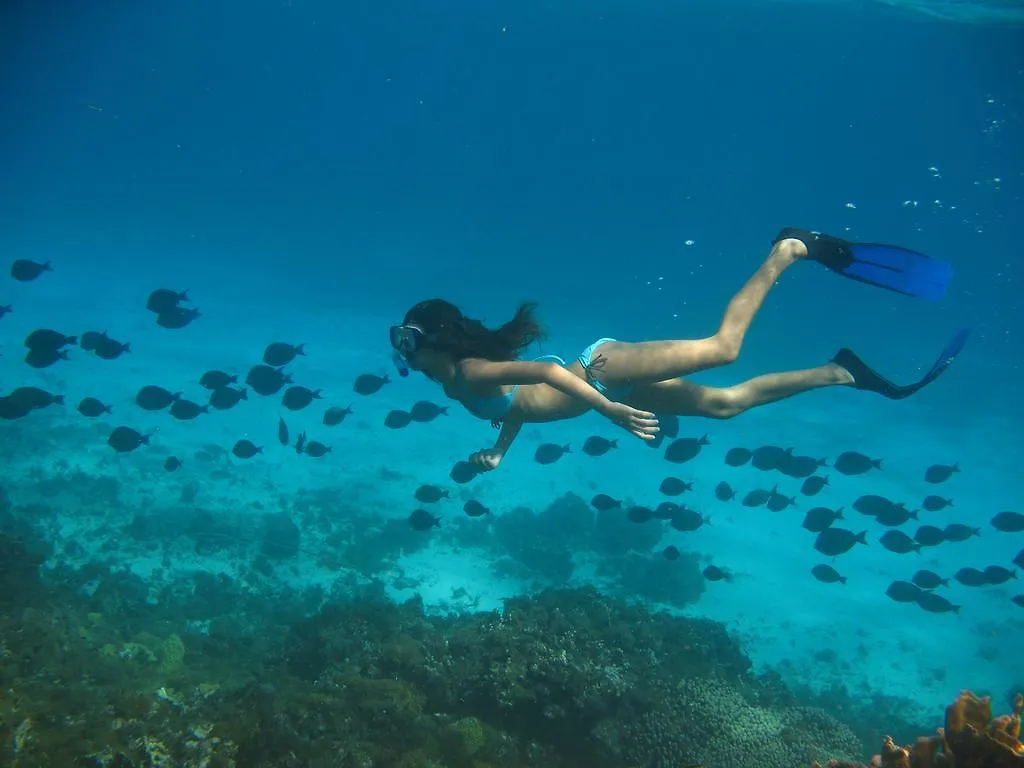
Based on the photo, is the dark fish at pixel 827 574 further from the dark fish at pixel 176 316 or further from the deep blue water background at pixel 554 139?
the deep blue water background at pixel 554 139

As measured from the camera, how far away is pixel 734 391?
619 cm

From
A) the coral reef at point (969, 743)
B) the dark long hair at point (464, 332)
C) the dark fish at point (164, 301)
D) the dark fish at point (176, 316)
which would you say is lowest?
the dark fish at point (176, 316)

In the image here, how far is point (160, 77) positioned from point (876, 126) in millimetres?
44038

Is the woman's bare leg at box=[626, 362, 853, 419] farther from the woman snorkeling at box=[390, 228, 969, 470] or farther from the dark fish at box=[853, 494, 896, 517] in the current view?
the dark fish at box=[853, 494, 896, 517]

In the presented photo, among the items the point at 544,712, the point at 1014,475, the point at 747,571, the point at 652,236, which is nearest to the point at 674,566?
the point at 747,571

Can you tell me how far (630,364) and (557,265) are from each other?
2963 cm

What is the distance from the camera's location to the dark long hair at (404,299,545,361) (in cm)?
516

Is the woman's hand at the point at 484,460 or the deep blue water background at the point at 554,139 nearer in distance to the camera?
the woman's hand at the point at 484,460

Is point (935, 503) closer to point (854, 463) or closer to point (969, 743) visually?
point (854, 463)

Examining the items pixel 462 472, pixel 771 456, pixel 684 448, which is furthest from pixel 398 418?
pixel 771 456

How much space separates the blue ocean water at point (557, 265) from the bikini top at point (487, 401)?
5249 mm

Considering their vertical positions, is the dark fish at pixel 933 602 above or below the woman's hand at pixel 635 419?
below

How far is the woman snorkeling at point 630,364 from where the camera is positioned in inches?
192

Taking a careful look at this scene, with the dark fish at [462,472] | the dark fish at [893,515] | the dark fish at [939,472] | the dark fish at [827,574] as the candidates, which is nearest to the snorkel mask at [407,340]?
the dark fish at [462,472]
